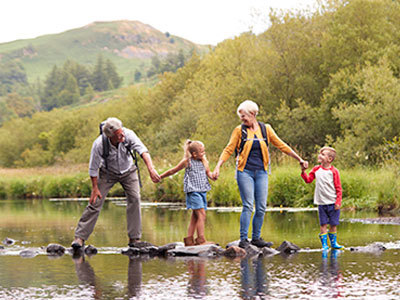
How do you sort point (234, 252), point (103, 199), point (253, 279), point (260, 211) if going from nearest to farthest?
point (253, 279), point (234, 252), point (260, 211), point (103, 199)

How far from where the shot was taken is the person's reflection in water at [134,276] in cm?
707

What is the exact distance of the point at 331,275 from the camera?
7.91 m

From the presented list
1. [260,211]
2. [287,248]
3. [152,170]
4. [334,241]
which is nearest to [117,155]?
[152,170]

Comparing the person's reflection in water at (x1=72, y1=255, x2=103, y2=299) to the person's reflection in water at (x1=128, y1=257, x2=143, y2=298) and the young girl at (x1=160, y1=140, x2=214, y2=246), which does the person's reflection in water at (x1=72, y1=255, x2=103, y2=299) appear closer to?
the person's reflection in water at (x1=128, y1=257, x2=143, y2=298)

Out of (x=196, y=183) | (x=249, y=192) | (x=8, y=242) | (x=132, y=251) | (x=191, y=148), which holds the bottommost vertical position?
(x=8, y=242)

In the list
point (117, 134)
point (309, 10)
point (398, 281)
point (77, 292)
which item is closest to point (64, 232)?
point (117, 134)

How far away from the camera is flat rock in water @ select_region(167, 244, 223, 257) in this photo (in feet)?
33.3

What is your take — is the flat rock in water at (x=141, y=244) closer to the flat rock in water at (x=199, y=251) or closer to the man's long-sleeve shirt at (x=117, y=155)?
the flat rock in water at (x=199, y=251)

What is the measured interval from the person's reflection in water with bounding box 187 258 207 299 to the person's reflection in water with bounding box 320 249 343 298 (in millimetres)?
1256

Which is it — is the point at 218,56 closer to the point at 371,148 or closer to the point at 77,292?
the point at 371,148

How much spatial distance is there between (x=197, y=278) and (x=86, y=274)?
1.45 m

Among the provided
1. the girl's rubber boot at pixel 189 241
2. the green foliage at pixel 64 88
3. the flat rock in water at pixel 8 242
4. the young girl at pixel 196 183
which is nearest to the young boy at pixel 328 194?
the young girl at pixel 196 183

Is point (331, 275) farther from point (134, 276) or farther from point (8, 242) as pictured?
point (8, 242)

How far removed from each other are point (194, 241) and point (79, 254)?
74.4 inches
